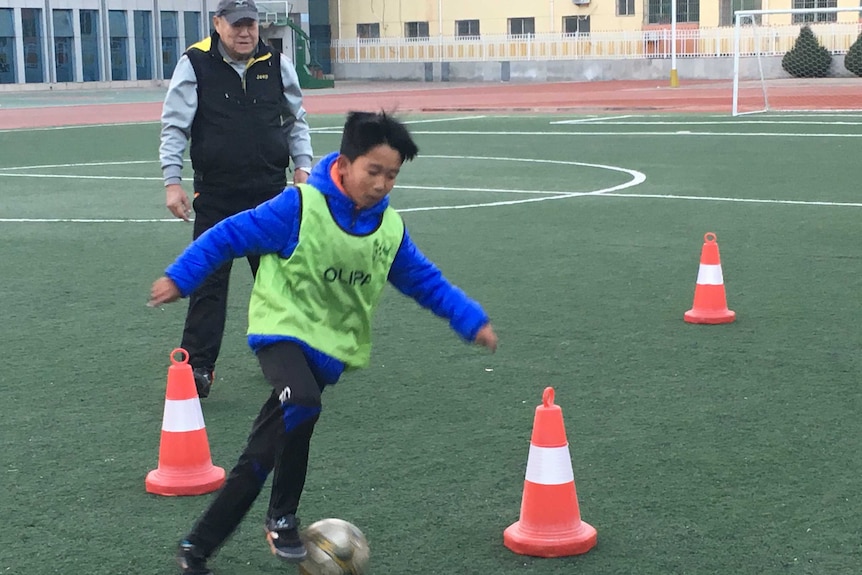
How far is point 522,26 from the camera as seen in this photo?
217 ft

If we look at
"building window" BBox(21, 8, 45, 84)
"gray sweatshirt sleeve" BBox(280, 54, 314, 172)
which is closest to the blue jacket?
"gray sweatshirt sleeve" BBox(280, 54, 314, 172)

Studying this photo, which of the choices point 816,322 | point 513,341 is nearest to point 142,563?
point 513,341

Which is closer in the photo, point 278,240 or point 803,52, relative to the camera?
point 278,240

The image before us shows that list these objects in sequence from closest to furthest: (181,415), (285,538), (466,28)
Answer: (285,538), (181,415), (466,28)

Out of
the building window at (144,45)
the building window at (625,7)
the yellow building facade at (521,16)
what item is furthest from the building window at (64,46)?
the building window at (625,7)

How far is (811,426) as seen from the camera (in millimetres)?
5801

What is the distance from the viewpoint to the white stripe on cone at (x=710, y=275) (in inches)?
315

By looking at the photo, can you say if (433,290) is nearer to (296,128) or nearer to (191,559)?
(191,559)

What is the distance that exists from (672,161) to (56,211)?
27.2 feet

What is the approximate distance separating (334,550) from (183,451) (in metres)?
1.06

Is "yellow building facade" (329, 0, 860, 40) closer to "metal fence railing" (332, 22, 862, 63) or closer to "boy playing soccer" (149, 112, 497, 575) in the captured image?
"metal fence railing" (332, 22, 862, 63)

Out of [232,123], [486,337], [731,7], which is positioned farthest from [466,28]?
[486,337]

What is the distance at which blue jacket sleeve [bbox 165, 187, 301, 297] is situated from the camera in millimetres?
3992

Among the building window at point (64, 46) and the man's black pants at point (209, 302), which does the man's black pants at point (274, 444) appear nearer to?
the man's black pants at point (209, 302)
